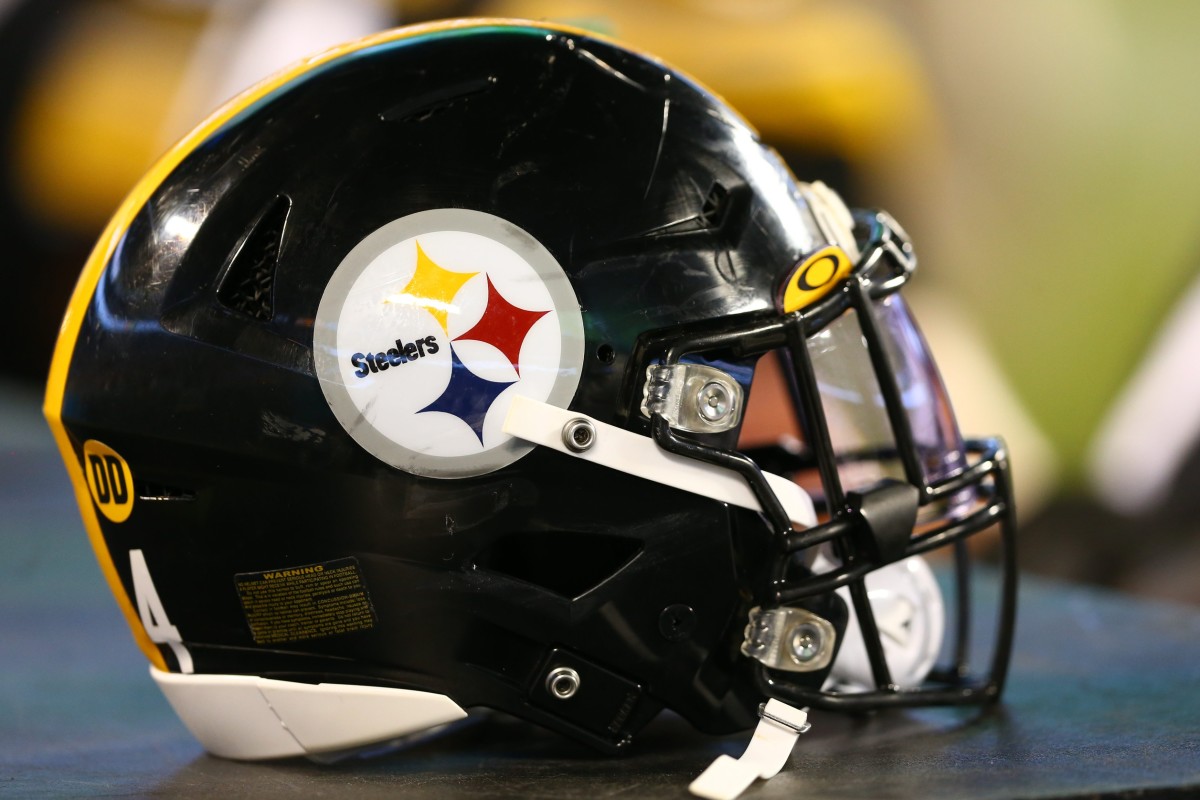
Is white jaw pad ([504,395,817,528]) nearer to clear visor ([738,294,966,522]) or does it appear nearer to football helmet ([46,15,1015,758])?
football helmet ([46,15,1015,758])

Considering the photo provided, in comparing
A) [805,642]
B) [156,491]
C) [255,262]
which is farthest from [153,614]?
[805,642]

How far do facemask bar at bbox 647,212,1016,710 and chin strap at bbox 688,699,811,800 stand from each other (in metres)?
0.02

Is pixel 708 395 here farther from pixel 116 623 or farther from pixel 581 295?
pixel 116 623

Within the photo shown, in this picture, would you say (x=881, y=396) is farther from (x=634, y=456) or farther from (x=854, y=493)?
(x=634, y=456)

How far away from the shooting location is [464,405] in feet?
2.94

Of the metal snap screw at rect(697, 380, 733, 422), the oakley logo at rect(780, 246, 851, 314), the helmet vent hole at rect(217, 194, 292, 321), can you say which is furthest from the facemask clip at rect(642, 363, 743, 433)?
the helmet vent hole at rect(217, 194, 292, 321)

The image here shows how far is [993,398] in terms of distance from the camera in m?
2.58

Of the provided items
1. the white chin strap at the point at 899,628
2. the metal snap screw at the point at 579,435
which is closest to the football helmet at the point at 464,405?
→ the metal snap screw at the point at 579,435

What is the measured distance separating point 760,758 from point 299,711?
0.41 meters

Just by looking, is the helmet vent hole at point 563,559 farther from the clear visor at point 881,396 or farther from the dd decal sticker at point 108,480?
the dd decal sticker at point 108,480

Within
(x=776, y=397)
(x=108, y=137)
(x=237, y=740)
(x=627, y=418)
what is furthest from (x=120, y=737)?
(x=108, y=137)

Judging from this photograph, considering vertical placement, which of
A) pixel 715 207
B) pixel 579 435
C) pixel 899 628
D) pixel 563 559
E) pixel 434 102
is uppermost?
pixel 434 102

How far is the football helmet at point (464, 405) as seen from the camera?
899 mm

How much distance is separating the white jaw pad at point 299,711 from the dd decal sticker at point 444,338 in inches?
8.6
